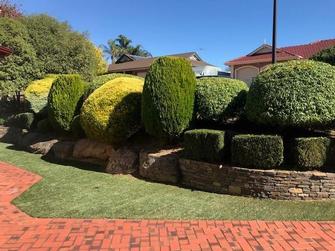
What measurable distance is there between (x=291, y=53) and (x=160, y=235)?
22627 mm

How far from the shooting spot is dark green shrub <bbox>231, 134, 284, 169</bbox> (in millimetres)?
6449

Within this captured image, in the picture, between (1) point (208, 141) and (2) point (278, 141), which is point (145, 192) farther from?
(2) point (278, 141)

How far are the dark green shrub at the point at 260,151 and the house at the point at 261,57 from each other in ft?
60.9

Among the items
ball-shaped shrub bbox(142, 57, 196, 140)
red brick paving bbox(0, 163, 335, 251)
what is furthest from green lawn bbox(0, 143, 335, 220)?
ball-shaped shrub bbox(142, 57, 196, 140)

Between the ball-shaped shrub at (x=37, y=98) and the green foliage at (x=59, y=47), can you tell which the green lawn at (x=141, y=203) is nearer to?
the ball-shaped shrub at (x=37, y=98)

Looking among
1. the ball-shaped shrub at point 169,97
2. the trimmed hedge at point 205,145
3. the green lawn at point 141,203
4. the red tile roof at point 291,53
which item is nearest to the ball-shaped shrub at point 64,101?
the green lawn at point 141,203

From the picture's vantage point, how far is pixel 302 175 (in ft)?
20.5

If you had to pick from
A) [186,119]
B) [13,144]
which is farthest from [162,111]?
[13,144]

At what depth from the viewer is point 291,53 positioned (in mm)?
25188

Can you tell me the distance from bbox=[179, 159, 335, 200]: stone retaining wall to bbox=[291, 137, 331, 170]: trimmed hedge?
20cm

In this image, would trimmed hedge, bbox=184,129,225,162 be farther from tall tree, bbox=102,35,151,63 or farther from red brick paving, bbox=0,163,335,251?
tall tree, bbox=102,35,151,63

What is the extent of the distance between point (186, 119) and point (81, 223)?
11.3ft

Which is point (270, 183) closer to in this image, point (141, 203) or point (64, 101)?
point (141, 203)

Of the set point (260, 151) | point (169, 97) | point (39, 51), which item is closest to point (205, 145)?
point (260, 151)
